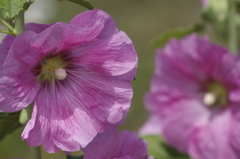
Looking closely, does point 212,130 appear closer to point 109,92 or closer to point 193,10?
point 109,92

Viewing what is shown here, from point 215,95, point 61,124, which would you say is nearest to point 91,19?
point 61,124

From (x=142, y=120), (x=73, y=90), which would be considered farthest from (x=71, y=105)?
(x=142, y=120)

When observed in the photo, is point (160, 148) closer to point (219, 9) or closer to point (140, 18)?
point (219, 9)

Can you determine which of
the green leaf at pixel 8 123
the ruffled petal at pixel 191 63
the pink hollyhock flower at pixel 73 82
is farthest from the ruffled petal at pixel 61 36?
the ruffled petal at pixel 191 63

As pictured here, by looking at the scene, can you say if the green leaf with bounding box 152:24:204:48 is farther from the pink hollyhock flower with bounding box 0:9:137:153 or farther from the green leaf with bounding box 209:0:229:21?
the pink hollyhock flower with bounding box 0:9:137:153

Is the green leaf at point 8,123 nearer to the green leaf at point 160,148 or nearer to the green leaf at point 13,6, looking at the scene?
the green leaf at point 13,6

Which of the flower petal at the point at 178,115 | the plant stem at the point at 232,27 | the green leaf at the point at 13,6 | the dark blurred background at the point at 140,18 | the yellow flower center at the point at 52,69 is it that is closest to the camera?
the green leaf at the point at 13,6
